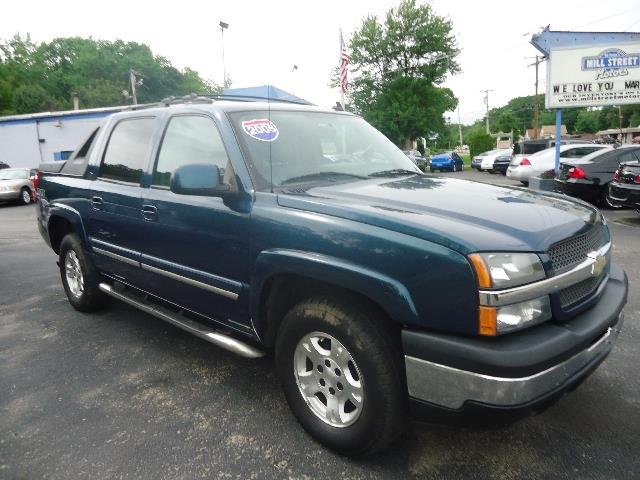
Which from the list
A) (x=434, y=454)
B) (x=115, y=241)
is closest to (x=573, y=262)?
(x=434, y=454)

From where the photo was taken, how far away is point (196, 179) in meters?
2.49

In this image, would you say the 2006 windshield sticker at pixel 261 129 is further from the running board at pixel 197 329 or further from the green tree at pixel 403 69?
the green tree at pixel 403 69

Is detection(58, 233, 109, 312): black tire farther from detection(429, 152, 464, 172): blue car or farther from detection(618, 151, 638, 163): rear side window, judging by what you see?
detection(429, 152, 464, 172): blue car

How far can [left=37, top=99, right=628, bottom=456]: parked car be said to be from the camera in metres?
1.84

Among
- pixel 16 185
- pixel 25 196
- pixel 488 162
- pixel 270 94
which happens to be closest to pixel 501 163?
pixel 488 162

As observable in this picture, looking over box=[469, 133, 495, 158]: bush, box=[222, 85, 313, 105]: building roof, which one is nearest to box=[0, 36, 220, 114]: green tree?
box=[469, 133, 495, 158]: bush

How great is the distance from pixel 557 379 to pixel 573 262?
547mm

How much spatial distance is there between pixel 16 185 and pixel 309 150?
1636 centimetres

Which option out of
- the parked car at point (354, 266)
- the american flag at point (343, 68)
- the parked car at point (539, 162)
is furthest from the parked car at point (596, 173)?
the parked car at point (354, 266)

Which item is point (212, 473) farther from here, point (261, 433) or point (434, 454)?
point (434, 454)

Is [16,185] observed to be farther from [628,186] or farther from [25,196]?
[628,186]

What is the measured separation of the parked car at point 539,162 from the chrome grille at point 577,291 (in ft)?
43.2

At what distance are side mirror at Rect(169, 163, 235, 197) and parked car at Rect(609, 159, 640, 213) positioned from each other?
27.3 feet

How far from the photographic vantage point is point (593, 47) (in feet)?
41.7
